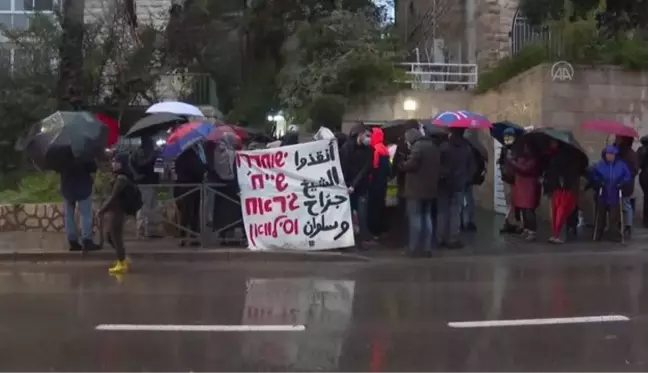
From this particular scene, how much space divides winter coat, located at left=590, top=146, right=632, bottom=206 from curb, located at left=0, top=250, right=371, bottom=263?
3.74m

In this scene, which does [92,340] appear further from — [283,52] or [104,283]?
[283,52]

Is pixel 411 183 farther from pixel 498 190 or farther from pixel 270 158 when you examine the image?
pixel 498 190

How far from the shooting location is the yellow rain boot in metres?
9.77

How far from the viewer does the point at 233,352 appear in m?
6.12

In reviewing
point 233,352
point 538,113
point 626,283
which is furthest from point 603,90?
point 233,352

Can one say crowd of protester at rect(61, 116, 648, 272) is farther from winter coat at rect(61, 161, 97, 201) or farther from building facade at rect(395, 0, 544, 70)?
building facade at rect(395, 0, 544, 70)

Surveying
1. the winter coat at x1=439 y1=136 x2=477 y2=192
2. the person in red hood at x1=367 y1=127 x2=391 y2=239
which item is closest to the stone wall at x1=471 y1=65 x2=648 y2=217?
the winter coat at x1=439 y1=136 x2=477 y2=192

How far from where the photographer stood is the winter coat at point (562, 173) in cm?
1147

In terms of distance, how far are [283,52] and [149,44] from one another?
3248 mm

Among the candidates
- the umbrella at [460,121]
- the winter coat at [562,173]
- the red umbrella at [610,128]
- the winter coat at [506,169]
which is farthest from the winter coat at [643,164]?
the umbrella at [460,121]

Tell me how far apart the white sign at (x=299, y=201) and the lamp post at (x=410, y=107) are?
6395 mm

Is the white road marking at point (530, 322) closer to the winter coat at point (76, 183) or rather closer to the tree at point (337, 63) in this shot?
the winter coat at point (76, 183)

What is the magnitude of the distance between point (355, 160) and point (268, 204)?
135 centimetres

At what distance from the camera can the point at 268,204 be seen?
35.3 feet
